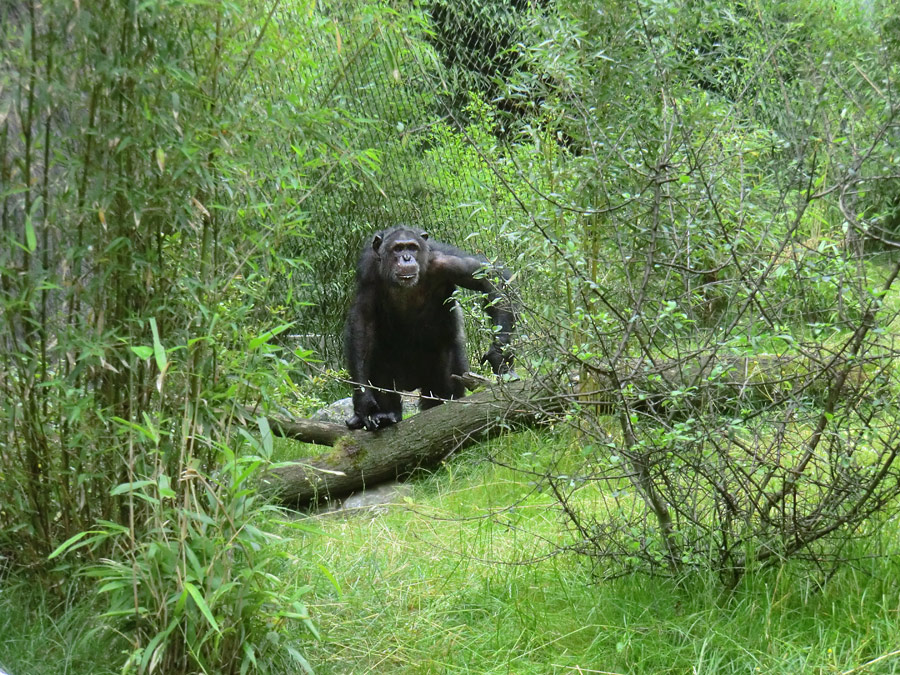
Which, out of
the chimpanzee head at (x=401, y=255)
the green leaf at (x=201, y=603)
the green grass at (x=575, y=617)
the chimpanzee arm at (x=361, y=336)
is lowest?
the green grass at (x=575, y=617)

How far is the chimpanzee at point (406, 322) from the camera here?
5.86 metres

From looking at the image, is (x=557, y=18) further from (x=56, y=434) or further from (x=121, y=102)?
(x=56, y=434)

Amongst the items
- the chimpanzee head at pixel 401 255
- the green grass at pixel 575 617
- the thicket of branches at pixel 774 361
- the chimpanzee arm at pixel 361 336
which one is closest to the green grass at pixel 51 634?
the green grass at pixel 575 617

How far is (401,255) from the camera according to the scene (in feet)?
19.4

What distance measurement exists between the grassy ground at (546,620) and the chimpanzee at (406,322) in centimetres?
244

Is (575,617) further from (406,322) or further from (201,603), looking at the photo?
(406,322)

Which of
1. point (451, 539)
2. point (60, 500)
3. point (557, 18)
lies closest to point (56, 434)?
point (60, 500)

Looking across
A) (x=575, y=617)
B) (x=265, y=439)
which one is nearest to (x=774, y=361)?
(x=575, y=617)

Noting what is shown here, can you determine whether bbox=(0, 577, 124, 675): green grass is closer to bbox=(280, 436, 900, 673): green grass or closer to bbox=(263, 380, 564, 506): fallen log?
bbox=(280, 436, 900, 673): green grass

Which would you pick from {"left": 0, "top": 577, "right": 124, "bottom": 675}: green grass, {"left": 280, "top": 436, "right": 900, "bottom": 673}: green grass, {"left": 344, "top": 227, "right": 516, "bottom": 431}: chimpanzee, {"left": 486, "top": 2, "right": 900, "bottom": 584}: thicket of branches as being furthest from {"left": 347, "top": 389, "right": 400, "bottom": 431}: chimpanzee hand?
{"left": 0, "top": 577, "right": 124, "bottom": 675}: green grass

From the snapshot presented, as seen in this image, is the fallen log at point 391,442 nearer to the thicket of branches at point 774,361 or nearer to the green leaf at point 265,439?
the thicket of branches at point 774,361

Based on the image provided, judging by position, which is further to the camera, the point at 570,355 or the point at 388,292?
the point at 388,292

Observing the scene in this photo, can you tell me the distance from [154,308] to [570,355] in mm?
1331

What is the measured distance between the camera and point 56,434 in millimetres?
3010
